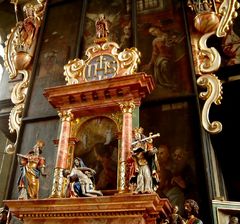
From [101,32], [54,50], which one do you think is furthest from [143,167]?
[54,50]

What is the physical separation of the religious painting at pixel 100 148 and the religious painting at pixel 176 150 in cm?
56

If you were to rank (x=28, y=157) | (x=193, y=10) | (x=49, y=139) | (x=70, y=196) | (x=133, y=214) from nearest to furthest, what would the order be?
(x=133, y=214), (x=70, y=196), (x=28, y=157), (x=49, y=139), (x=193, y=10)

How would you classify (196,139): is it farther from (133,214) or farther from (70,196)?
(70,196)

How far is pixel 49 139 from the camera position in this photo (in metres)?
6.07

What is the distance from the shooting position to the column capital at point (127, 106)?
5.30m

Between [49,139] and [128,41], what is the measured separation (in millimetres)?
2248

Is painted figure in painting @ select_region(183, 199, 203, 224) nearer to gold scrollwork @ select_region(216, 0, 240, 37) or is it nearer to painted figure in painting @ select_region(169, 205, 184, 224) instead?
painted figure in painting @ select_region(169, 205, 184, 224)

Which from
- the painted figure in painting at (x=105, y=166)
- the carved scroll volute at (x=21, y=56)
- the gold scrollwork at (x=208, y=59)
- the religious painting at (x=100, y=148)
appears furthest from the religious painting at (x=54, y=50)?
the gold scrollwork at (x=208, y=59)

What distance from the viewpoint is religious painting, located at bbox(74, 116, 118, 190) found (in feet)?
16.6

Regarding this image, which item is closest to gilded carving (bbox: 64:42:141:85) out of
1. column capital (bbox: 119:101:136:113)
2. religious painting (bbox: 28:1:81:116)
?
column capital (bbox: 119:101:136:113)

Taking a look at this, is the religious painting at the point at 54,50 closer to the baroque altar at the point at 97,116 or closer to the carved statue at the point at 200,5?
the baroque altar at the point at 97,116

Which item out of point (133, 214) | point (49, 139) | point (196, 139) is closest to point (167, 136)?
point (196, 139)

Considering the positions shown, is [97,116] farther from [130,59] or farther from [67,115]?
[130,59]

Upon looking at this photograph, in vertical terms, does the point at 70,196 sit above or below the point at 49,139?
below
